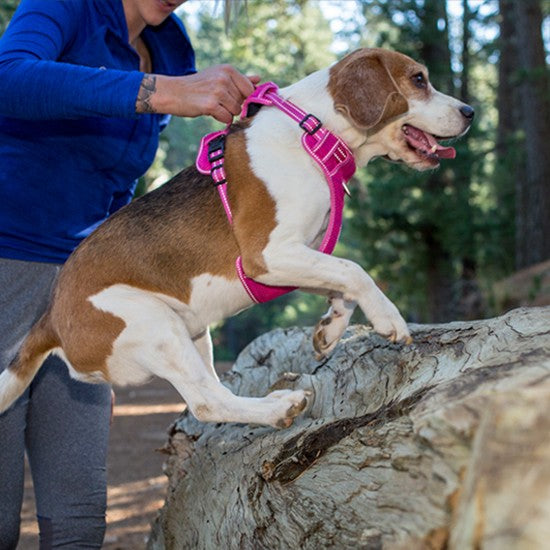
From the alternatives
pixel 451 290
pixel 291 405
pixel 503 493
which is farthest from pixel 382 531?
pixel 451 290

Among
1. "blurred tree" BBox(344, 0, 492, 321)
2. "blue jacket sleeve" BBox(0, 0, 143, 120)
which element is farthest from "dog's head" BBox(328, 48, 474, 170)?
"blurred tree" BBox(344, 0, 492, 321)

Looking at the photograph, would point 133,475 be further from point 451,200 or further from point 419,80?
point 451,200

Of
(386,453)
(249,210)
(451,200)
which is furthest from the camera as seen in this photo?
(451,200)

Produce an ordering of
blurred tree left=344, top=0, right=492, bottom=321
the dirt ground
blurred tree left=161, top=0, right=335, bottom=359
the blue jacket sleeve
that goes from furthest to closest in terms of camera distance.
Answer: blurred tree left=161, top=0, right=335, bottom=359 → blurred tree left=344, top=0, right=492, bottom=321 → the dirt ground → the blue jacket sleeve

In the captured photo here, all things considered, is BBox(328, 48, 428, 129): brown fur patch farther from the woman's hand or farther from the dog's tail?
the dog's tail

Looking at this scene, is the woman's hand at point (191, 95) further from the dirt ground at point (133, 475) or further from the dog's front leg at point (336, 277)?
the dirt ground at point (133, 475)

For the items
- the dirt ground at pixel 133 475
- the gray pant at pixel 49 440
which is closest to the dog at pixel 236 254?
the gray pant at pixel 49 440

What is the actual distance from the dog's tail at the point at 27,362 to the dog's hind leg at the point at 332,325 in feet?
3.82

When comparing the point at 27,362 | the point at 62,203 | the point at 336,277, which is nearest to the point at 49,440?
the point at 27,362

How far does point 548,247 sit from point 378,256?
3.91 metres

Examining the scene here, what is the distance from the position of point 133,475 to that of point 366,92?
18.2 feet

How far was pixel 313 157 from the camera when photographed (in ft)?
10.9

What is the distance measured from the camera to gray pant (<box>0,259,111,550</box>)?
3.39m

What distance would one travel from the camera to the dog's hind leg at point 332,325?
3561 millimetres
